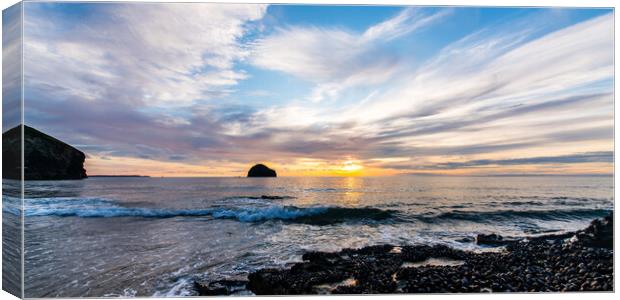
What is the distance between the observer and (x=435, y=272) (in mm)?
5180

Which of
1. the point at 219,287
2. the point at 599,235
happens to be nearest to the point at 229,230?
the point at 219,287

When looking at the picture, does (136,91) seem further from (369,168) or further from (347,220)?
(347,220)

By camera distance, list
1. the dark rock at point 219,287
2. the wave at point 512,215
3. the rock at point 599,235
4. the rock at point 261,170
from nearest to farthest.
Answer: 1. the dark rock at point 219,287
2. the rock at point 599,235
3. the rock at point 261,170
4. the wave at point 512,215

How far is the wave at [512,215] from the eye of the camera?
29.7ft

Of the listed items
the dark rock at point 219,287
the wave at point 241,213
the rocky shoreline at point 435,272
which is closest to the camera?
the dark rock at point 219,287

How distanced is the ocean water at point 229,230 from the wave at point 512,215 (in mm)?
36

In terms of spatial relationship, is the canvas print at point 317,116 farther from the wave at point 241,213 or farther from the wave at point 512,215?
the wave at point 241,213

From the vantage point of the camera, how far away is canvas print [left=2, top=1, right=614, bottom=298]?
16.4ft

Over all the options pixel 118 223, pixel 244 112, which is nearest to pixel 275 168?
pixel 244 112

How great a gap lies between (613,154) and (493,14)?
3.40 m

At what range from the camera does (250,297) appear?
4824mm

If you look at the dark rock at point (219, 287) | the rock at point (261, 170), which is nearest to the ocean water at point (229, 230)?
the dark rock at point (219, 287)

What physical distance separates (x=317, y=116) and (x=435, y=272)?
371 centimetres

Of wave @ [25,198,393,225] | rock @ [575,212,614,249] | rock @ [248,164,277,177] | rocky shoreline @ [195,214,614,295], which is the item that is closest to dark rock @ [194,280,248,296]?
rocky shoreline @ [195,214,614,295]
